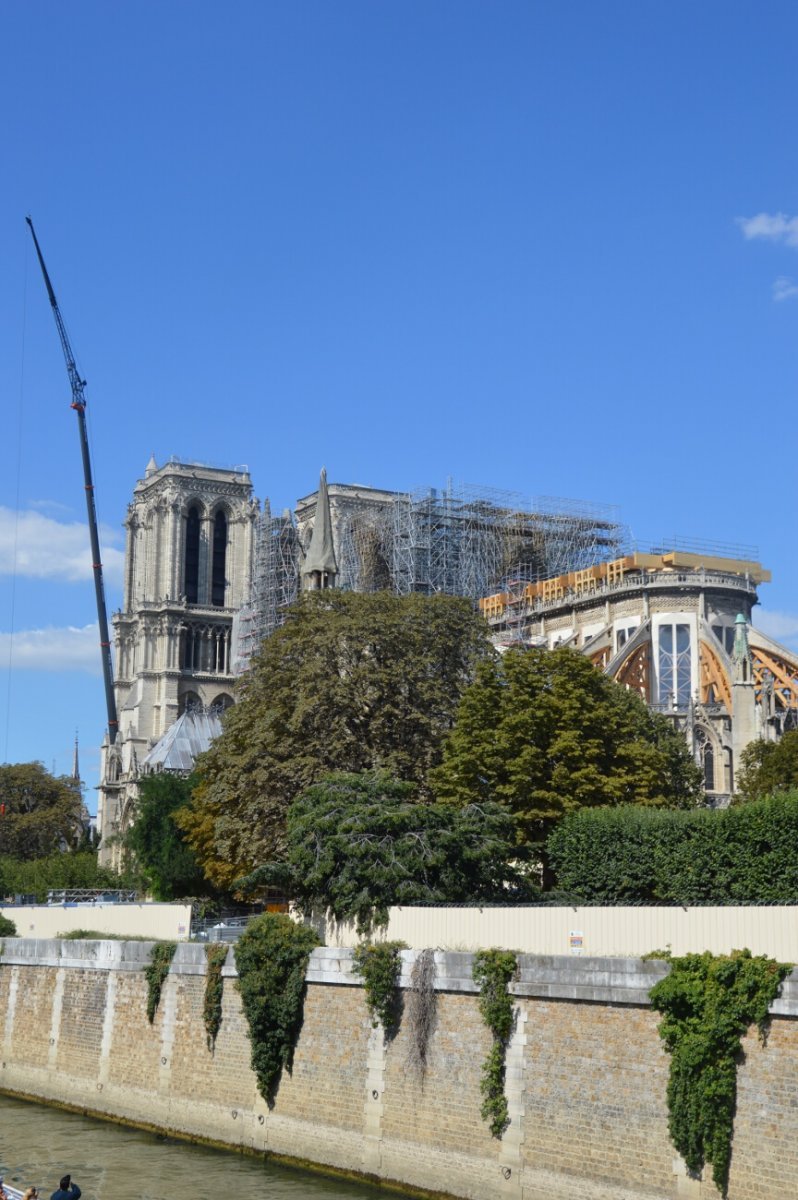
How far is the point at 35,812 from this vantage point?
9731 centimetres

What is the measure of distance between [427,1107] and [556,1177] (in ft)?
10.4

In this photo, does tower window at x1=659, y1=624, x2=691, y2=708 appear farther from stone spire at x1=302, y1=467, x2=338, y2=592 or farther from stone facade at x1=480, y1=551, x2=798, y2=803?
stone spire at x1=302, y1=467, x2=338, y2=592

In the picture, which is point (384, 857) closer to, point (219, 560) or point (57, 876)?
point (57, 876)

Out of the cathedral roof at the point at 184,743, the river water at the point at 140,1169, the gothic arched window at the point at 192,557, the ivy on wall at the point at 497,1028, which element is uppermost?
the gothic arched window at the point at 192,557

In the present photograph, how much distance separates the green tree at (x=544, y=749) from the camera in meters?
37.9

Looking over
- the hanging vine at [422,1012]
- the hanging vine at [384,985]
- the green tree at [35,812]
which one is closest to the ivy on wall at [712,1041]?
the hanging vine at [422,1012]

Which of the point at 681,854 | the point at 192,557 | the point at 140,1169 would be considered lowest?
the point at 140,1169

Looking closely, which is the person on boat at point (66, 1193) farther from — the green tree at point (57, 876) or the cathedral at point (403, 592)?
the green tree at point (57, 876)

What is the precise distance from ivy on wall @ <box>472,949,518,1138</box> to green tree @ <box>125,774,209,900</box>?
1397 inches

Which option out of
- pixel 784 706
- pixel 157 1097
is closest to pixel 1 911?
pixel 157 1097

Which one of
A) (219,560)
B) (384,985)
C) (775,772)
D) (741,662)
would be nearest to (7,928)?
(384,985)

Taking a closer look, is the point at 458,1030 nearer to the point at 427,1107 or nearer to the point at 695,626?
the point at 427,1107

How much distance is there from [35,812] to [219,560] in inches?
1174

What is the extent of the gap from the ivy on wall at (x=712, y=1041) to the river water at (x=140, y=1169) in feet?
21.8
